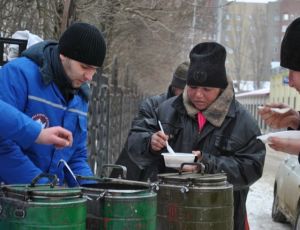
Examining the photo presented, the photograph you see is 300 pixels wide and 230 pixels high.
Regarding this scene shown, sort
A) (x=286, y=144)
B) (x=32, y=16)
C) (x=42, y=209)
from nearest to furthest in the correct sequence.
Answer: (x=42, y=209) < (x=286, y=144) < (x=32, y=16)

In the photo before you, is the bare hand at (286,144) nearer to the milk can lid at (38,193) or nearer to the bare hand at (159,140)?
the bare hand at (159,140)

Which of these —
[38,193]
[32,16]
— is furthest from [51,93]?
[32,16]

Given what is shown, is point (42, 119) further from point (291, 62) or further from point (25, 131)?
point (291, 62)

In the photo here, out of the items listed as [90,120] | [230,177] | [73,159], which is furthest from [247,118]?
[90,120]

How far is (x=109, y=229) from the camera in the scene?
2506mm

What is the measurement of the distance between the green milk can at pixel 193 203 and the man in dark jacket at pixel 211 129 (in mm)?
817

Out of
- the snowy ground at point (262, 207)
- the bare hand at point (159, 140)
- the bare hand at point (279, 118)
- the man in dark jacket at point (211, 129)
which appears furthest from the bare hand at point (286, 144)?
the snowy ground at point (262, 207)

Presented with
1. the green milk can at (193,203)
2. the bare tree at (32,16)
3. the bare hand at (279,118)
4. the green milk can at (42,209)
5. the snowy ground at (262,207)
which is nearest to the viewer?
the green milk can at (42,209)

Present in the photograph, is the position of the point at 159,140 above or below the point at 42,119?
below

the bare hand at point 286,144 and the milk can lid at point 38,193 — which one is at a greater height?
the bare hand at point 286,144

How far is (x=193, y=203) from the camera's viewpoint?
3066 mm

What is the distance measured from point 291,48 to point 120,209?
4.87ft

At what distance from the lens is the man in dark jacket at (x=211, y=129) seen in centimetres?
404

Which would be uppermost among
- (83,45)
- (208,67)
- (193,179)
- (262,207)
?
(83,45)
